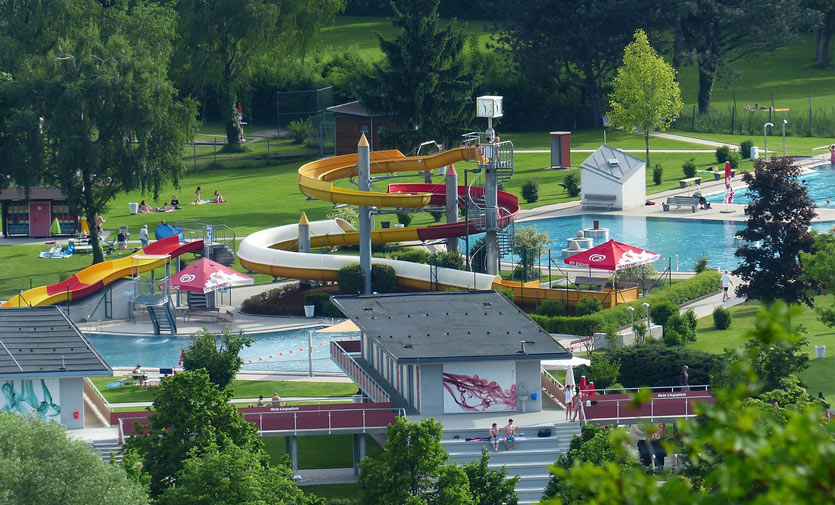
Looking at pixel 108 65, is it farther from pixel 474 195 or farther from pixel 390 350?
pixel 390 350

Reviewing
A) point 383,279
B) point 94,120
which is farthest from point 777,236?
point 94,120

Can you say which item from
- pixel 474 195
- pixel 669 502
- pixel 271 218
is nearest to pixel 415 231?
pixel 474 195

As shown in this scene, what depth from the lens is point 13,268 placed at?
67750mm

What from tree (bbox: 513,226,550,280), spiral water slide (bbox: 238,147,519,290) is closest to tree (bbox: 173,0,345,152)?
spiral water slide (bbox: 238,147,519,290)

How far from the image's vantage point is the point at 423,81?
83.9 meters

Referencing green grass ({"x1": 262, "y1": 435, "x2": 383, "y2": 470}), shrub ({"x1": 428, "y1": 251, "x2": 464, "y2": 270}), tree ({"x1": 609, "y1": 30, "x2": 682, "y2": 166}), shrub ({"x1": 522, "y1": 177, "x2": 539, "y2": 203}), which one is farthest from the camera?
tree ({"x1": 609, "y1": 30, "x2": 682, "y2": 166})

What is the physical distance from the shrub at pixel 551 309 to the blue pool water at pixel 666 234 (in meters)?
9.62

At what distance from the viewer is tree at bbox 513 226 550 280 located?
201 ft

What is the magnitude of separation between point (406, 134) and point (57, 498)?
5532cm

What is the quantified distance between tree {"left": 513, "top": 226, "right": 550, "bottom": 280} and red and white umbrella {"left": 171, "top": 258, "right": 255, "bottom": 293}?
36.0 ft

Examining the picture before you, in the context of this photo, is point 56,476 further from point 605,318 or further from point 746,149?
point 746,149

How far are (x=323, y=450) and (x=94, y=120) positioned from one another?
2706 cm

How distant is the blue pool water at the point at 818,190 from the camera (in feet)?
255

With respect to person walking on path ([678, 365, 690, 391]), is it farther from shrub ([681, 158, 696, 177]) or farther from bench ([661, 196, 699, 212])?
shrub ([681, 158, 696, 177])
